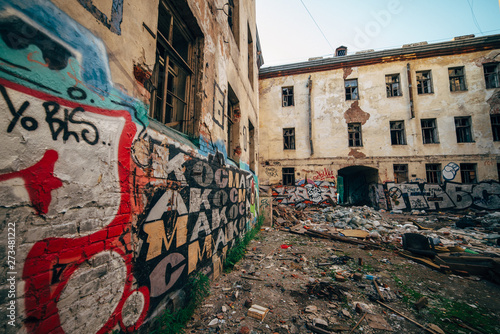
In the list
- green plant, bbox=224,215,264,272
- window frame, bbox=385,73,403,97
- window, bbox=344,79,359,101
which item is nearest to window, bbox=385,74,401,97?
window frame, bbox=385,73,403,97

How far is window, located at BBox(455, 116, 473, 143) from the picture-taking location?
1110 centimetres

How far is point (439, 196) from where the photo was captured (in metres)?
10.8

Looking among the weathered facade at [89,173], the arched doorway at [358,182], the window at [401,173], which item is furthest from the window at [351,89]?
the weathered facade at [89,173]

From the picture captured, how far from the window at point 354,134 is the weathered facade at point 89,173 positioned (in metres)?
12.1

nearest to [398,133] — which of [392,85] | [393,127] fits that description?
[393,127]

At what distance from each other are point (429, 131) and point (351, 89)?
17.5 ft

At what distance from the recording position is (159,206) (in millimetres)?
1916

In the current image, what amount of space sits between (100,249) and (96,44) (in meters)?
1.48

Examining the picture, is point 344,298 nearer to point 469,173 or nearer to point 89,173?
point 89,173

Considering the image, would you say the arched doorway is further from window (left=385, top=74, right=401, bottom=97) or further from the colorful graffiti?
window (left=385, top=74, right=401, bottom=97)

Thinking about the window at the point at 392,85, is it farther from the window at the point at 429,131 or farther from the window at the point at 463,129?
the window at the point at 463,129

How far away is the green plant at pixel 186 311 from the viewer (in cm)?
188

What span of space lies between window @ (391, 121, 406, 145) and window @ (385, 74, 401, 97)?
1961mm

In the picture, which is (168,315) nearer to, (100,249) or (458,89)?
(100,249)
